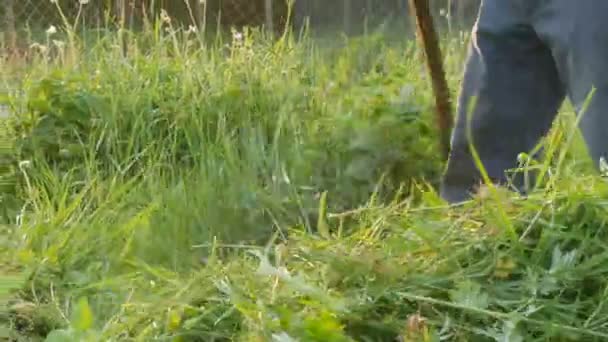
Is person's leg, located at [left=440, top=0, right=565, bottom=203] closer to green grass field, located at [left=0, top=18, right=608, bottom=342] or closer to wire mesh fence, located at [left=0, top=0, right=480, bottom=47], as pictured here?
green grass field, located at [left=0, top=18, right=608, bottom=342]

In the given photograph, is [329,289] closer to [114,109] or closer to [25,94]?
[114,109]

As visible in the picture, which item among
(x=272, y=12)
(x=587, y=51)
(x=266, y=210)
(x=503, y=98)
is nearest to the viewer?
(x=587, y=51)

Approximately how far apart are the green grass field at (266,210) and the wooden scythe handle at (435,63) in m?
0.11

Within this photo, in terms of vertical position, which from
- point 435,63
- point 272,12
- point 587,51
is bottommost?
point 272,12

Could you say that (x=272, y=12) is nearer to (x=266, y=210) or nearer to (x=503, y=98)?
(x=266, y=210)

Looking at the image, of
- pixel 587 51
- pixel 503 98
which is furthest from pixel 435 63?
pixel 587 51

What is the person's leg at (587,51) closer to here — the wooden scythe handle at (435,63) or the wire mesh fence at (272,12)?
the wooden scythe handle at (435,63)

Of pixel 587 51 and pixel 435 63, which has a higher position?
pixel 587 51

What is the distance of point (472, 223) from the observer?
1.14 meters

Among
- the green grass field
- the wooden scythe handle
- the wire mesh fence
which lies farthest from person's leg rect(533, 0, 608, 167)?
the wire mesh fence

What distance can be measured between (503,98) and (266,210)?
0.66 meters

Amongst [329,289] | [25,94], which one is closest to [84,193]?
[25,94]

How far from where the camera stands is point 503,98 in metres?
1.88

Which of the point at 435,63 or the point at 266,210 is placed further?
the point at 435,63
